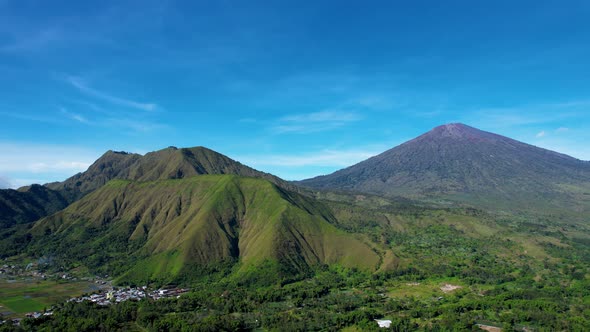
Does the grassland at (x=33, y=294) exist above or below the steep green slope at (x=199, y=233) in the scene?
below

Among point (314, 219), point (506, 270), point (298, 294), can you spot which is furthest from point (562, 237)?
point (298, 294)

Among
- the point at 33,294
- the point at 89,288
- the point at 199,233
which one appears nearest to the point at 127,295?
the point at 89,288

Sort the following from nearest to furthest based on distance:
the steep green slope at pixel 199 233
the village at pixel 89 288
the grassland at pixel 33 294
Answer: the grassland at pixel 33 294, the village at pixel 89 288, the steep green slope at pixel 199 233

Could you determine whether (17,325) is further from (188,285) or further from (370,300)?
(370,300)

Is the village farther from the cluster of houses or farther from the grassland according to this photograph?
the grassland

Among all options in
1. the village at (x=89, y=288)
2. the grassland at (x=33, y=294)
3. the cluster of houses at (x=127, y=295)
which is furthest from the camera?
the cluster of houses at (x=127, y=295)

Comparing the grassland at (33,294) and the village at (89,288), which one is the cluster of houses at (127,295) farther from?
the grassland at (33,294)

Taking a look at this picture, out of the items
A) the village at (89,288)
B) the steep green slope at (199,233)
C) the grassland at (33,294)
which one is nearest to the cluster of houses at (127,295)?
the village at (89,288)
